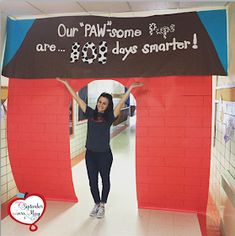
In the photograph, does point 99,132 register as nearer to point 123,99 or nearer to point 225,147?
point 123,99

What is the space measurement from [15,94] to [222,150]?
1837mm

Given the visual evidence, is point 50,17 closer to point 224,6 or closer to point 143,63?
point 143,63

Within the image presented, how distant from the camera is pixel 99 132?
90.7 inches

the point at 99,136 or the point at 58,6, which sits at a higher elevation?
the point at 58,6

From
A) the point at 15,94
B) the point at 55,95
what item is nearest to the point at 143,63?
the point at 55,95

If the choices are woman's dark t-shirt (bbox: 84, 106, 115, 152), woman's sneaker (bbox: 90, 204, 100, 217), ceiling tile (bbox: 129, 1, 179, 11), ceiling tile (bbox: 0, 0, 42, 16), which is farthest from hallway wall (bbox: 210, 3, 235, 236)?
ceiling tile (bbox: 0, 0, 42, 16)

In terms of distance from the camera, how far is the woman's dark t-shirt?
7.54 ft

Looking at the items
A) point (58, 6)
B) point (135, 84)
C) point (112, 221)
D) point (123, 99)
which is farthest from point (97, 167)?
point (58, 6)

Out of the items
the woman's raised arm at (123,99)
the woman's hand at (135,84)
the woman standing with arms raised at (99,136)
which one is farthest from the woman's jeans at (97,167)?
the woman's hand at (135,84)

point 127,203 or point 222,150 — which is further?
point 127,203

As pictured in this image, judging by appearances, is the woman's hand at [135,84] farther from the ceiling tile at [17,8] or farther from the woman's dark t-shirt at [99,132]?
the ceiling tile at [17,8]

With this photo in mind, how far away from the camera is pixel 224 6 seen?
207 centimetres

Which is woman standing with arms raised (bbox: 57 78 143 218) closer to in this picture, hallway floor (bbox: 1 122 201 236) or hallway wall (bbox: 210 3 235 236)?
hallway floor (bbox: 1 122 201 236)

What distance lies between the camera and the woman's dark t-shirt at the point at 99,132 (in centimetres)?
230
